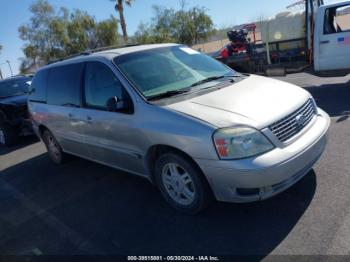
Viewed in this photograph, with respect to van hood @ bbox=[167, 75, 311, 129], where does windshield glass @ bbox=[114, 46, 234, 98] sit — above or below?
above

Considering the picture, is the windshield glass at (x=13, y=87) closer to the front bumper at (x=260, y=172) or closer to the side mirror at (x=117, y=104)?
the side mirror at (x=117, y=104)

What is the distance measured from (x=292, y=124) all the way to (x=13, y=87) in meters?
8.80

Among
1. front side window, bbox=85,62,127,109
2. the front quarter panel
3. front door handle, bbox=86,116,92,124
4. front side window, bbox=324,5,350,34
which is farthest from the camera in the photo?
front side window, bbox=324,5,350,34

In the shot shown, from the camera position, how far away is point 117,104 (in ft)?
12.5

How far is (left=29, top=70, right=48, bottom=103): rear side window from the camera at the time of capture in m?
5.91

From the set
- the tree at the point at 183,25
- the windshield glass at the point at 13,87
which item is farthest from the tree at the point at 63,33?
the windshield glass at the point at 13,87

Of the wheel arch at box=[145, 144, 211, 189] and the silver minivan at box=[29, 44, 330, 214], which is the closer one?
the silver minivan at box=[29, 44, 330, 214]

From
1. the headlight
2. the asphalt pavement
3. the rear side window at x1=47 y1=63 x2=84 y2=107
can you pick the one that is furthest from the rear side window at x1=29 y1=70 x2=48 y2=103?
the headlight

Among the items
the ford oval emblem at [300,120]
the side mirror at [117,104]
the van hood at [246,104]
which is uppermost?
the side mirror at [117,104]

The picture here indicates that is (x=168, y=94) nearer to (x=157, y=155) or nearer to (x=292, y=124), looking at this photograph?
(x=157, y=155)

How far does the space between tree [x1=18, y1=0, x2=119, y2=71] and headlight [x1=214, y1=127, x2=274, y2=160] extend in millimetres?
43096

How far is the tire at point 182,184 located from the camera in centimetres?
334

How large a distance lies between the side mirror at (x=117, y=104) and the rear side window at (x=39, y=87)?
2562mm

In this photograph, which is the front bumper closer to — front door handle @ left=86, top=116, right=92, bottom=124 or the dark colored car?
front door handle @ left=86, top=116, right=92, bottom=124
